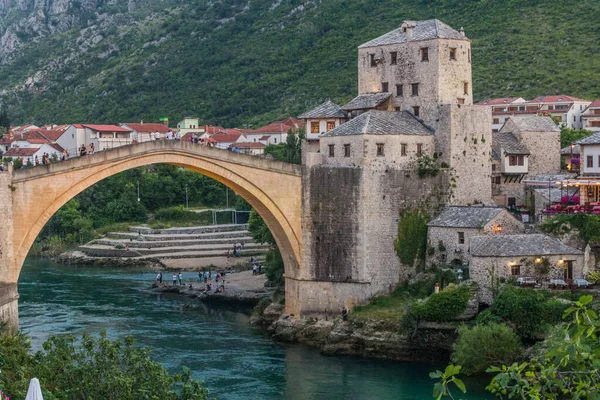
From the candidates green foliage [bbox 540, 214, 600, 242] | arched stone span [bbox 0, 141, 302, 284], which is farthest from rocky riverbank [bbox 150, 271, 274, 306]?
green foliage [bbox 540, 214, 600, 242]

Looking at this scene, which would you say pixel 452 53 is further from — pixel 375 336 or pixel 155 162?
pixel 155 162

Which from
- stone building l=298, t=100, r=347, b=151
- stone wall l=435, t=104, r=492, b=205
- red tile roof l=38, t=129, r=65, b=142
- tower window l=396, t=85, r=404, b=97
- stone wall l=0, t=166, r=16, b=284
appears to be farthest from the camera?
red tile roof l=38, t=129, r=65, b=142

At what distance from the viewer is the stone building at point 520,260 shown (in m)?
41.5

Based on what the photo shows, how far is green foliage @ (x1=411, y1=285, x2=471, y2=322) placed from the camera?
4116cm

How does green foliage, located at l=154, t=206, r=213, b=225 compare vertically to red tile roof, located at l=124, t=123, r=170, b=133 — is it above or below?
below

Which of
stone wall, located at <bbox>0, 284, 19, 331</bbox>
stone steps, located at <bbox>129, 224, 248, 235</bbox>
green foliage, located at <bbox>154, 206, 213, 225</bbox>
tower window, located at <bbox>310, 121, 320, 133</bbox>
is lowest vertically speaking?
stone wall, located at <bbox>0, 284, 19, 331</bbox>

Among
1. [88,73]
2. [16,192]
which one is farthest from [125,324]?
[88,73]

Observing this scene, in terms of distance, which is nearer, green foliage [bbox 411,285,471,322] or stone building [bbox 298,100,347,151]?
green foliage [bbox 411,285,471,322]

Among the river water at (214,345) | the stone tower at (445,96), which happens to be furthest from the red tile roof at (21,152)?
the stone tower at (445,96)

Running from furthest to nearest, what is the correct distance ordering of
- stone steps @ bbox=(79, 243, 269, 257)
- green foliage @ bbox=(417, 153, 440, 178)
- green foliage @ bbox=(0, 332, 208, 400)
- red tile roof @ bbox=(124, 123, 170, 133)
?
red tile roof @ bbox=(124, 123, 170, 133), stone steps @ bbox=(79, 243, 269, 257), green foliage @ bbox=(417, 153, 440, 178), green foliage @ bbox=(0, 332, 208, 400)

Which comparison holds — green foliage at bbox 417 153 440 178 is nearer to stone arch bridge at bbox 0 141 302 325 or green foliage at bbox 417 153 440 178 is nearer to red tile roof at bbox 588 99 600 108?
stone arch bridge at bbox 0 141 302 325

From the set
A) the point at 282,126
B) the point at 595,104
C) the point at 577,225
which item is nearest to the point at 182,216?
the point at 282,126

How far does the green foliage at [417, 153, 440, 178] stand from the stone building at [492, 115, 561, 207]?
5901 mm

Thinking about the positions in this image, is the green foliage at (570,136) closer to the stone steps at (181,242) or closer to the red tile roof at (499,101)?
the red tile roof at (499,101)
